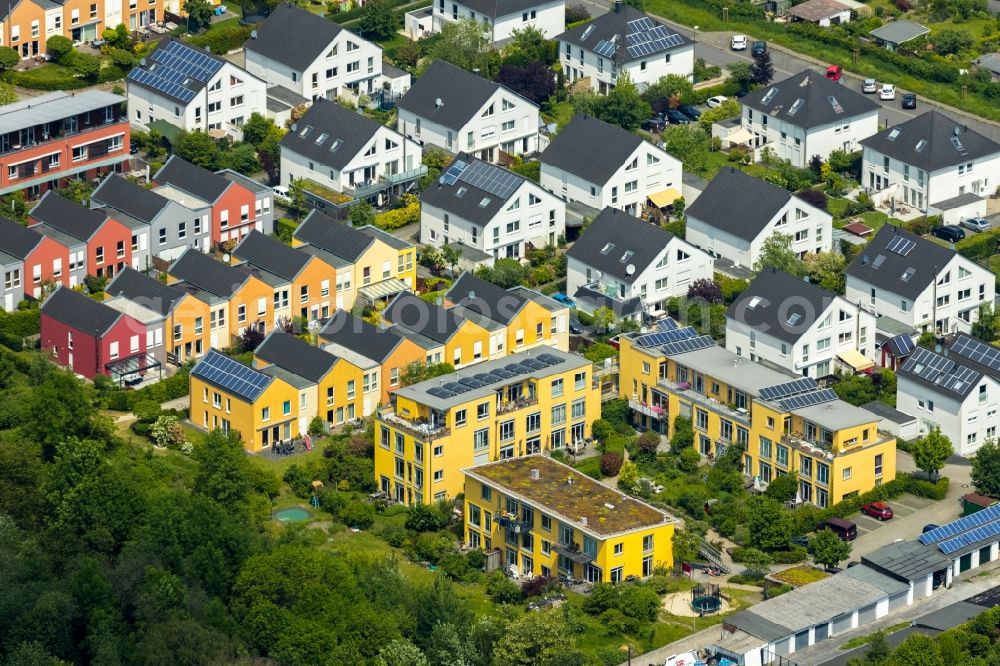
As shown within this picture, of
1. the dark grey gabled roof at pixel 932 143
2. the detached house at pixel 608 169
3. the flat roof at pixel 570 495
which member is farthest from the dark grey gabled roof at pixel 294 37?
the flat roof at pixel 570 495

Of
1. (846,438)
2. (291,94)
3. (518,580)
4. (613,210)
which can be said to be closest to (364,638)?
(518,580)

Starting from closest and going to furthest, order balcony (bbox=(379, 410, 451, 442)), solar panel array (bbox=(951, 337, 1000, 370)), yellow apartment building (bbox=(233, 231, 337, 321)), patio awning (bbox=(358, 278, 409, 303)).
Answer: balcony (bbox=(379, 410, 451, 442)), solar panel array (bbox=(951, 337, 1000, 370)), yellow apartment building (bbox=(233, 231, 337, 321)), patio awning (bbox=(358, 278, 409, 303))

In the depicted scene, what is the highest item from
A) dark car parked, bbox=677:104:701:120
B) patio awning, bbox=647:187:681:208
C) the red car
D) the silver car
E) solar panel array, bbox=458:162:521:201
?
solar panel array, bbox=458:162:521:201

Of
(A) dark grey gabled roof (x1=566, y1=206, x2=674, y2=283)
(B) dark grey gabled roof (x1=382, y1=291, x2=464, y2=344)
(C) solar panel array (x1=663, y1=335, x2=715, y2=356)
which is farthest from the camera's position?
(A) dark grey gabled roof (x1=566, y1=206, x2=674, y2=283)

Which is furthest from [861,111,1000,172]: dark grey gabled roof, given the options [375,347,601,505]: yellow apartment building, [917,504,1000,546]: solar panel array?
[917,504,1000,546]: solar panel array

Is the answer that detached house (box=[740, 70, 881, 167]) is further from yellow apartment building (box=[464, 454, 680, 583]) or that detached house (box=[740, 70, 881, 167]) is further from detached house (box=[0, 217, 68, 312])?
detached house (box=[0, 217, 68, 312])

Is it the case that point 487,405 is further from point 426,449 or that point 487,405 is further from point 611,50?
point 611,50
